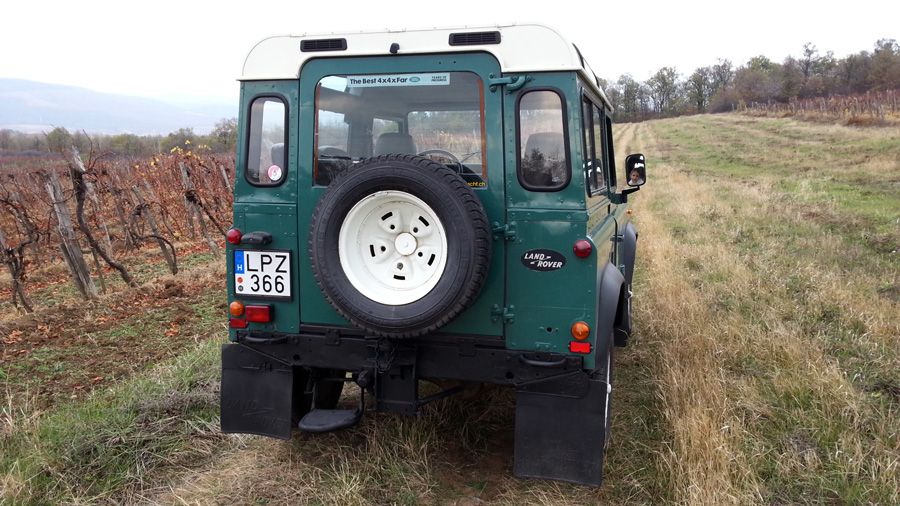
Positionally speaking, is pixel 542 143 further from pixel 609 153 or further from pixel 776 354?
pixel 776 354

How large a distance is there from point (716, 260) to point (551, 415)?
5.83m

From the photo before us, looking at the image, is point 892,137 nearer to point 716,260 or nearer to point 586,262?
point 716,260

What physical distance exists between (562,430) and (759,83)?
74565 mm

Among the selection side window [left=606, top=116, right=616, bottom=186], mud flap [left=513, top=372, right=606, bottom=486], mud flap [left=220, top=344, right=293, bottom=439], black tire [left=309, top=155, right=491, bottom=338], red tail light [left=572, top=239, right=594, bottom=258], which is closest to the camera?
black tire [left=309, top=155, right=491, bottom=338]

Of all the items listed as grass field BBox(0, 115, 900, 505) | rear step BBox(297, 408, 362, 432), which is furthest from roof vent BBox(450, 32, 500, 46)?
grass field BBox(0, 115, 900, 505)

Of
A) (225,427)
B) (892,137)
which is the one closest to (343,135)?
(225,427)

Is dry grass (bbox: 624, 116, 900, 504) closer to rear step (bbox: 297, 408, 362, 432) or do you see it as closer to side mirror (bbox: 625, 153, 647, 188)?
side mirror (bbox: 625, 153, 647, 188)

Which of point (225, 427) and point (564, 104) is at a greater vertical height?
point (564, 104)

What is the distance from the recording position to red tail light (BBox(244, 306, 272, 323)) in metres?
3.51

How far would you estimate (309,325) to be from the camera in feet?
11.5

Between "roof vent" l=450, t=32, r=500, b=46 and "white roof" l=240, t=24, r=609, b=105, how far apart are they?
0.6 inches

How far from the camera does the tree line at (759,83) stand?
184 feet

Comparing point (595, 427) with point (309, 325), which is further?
point (309, 325)

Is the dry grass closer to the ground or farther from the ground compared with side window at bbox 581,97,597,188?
closer to the ground
